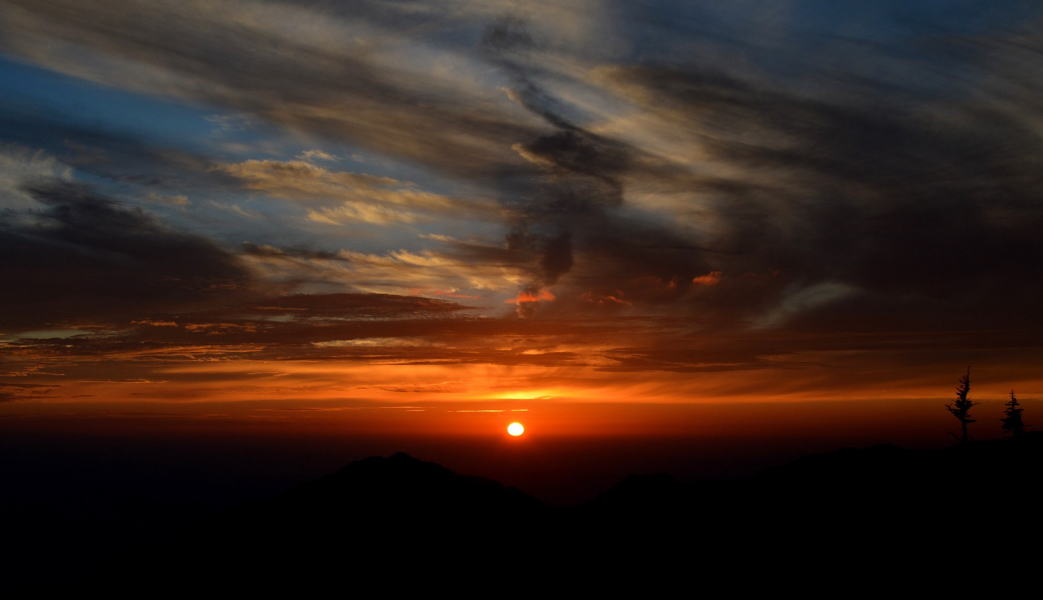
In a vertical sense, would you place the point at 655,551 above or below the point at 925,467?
below

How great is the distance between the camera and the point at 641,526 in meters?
70.1

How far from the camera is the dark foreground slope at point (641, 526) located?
51.8 m

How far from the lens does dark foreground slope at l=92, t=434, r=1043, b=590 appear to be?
170ft

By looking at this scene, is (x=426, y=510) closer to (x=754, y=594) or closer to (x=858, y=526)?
(x=754, y=594)

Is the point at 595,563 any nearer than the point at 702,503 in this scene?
Yes

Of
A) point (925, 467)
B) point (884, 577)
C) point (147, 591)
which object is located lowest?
point (147, 591)

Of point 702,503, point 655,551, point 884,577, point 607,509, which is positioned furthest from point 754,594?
point 607,509

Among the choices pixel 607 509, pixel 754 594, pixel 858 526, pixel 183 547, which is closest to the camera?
pixel 754 594

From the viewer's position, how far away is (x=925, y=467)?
64000 millimetres

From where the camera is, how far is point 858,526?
55031 millimetres

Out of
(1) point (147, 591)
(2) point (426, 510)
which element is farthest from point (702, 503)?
(1) point (147, 591)

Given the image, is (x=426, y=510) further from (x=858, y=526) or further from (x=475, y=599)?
(x=858, y=526)

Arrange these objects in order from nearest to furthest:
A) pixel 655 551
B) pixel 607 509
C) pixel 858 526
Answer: pixel 858 526 → pixel 655 551 → pixel 607 509

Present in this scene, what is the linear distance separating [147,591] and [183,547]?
32.2ft
